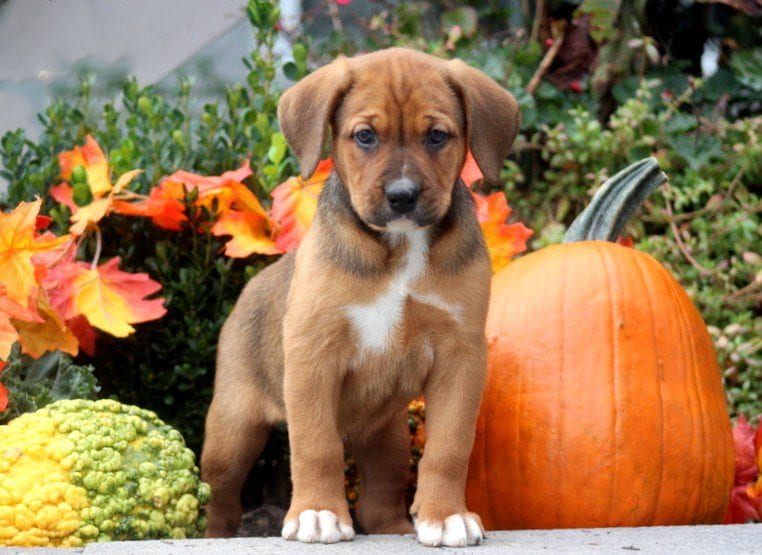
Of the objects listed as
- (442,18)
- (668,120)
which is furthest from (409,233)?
(442,18)

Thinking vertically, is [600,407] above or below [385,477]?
above

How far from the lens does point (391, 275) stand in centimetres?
279

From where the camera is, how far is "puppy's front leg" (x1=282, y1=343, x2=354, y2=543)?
2746 millimetres

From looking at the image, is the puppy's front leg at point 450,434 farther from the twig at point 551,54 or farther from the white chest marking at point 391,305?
the twig at point 551,54

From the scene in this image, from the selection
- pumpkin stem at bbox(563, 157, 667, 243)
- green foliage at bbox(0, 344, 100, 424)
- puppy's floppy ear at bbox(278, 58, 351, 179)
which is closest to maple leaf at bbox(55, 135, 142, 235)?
green foliage at bbox(0, 344, 100, 424)

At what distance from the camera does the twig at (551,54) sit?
5.70 meters

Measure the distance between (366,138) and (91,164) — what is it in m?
1.47

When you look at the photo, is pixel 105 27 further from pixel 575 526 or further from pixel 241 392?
pixel 575 526

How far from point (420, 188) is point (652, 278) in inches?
41.7

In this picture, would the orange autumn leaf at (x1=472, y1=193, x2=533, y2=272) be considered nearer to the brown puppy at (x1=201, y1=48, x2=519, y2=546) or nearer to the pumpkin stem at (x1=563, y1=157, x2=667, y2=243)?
the pumpkin stem at (x1=563, y1=157, x2=667, y2=243)

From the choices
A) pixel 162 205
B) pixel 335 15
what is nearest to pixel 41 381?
pixel 162 205

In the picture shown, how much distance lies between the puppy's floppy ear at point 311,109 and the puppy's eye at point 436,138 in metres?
0.27

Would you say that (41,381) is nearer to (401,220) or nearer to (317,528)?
(317,528)

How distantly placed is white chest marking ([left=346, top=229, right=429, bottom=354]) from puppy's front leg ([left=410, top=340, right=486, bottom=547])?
6.9 inches
